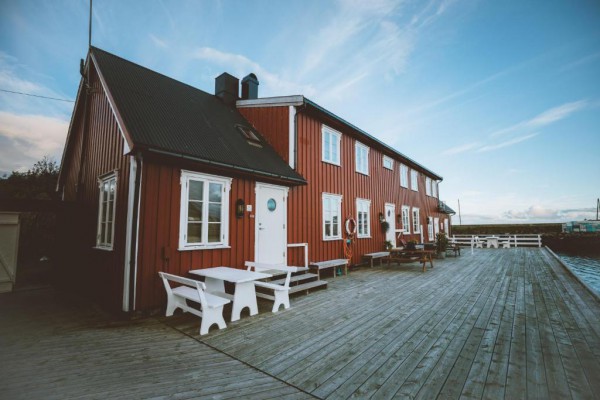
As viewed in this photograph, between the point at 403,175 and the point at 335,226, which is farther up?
the point at 403,175

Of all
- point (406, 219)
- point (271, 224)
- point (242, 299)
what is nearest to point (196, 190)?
point (271, 224)

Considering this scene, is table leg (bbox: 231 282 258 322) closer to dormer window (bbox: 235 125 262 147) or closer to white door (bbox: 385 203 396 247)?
dormer window (bbox: 235 125 262 147)

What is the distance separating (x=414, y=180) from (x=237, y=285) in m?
16.1

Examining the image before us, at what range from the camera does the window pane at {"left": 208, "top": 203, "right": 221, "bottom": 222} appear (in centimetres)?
587

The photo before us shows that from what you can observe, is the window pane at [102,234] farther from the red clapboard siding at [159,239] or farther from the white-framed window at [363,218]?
the white-framed window at [363,218]

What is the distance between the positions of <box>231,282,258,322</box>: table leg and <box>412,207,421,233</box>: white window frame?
14.6m

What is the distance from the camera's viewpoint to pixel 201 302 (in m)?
3.96

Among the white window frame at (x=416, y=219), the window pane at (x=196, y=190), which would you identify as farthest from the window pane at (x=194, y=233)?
the white window frame at (x=416, y=219)

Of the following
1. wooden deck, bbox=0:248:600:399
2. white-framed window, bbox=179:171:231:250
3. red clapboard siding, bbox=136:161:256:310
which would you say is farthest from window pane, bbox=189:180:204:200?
wooden deck, bbox=0:248:600:399

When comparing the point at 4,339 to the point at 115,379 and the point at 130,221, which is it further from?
the point at 115,379

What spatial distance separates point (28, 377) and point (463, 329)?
5.49 meters

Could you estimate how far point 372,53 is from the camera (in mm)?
10445

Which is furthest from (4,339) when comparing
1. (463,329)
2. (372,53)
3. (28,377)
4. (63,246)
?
(372,53)

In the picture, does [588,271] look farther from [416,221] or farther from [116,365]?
[116,365]
